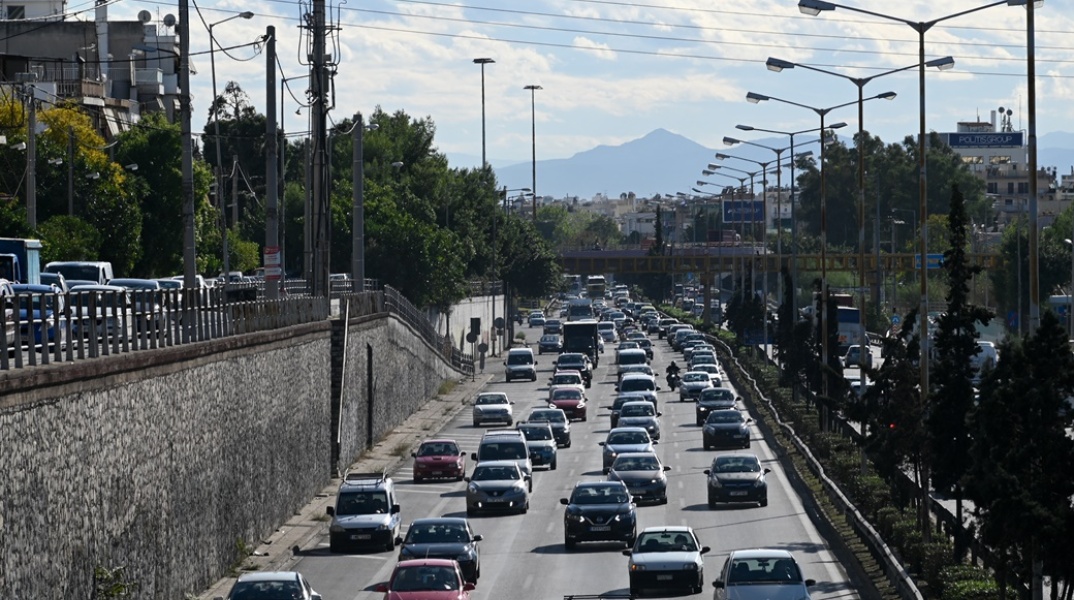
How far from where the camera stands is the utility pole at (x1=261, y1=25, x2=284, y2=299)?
141 ft

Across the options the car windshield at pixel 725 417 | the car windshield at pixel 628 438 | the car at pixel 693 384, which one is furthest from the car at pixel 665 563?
the car at pixel 693 384

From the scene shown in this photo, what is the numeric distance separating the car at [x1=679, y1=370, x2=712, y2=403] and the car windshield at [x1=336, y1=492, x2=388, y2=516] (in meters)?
42.5

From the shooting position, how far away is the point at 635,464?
45625mm

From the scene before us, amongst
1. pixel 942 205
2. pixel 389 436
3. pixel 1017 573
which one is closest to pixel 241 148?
pixel 389 436

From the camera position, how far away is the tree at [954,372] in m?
30.8

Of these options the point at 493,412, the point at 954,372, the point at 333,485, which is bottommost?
the point at 333,485

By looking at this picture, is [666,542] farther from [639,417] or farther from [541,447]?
[639,417]

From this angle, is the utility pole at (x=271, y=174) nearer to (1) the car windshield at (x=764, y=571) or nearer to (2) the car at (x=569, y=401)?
(1) the car windshield at (x=764, y=571)

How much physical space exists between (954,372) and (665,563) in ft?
19.9

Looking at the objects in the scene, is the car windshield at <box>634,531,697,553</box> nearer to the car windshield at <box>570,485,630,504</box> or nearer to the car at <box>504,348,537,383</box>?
the car windshield at <box>570,485,630,504</box>

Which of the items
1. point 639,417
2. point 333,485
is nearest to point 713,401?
point 639,417

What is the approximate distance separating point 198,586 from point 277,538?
776 cm

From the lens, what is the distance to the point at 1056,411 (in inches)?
877

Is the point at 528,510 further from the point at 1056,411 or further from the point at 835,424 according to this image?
the point at 1056,411
